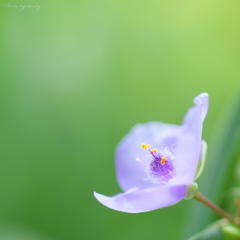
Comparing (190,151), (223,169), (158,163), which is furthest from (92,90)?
(190,151)

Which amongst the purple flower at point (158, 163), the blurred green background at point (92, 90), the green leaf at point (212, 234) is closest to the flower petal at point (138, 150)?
the purple flower at point (158, 163)

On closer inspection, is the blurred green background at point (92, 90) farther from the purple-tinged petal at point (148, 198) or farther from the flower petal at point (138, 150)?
the purple-tinged petal at point (148, 198)

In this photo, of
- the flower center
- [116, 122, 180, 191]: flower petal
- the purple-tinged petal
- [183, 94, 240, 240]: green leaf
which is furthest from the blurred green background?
the purple-tinged petal

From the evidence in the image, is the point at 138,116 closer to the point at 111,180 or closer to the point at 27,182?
the point at 111,180

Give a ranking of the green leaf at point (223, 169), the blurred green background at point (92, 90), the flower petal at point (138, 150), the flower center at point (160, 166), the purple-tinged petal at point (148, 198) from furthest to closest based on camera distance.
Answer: the blurred green background at point (92, 90) < the green leaf at point (223, 169) < the flower petal at point (138, 150) < the flower center at point (160, 166) < the purple-tinged petal at point (148, 198)

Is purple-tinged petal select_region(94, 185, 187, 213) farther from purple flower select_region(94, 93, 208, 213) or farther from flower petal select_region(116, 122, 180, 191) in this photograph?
flower petal select_region(116, 122, 180, 191)
